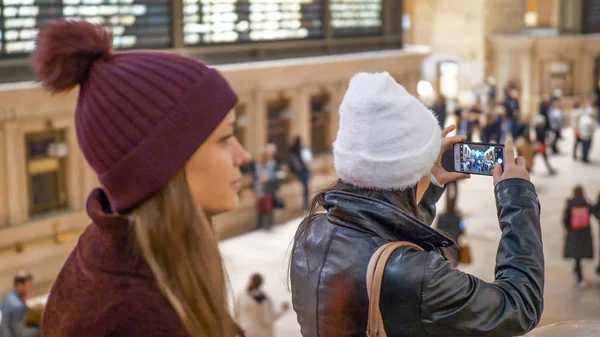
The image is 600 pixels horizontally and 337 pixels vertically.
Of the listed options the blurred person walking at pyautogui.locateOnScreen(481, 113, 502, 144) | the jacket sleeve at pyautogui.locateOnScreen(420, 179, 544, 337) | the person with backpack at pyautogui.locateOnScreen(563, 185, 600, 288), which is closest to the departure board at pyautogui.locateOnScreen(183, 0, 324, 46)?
the blurred person walking at pyautogui.locateOnScreen(481, 113, 502, 144)

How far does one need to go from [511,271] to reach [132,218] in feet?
A: 3.41

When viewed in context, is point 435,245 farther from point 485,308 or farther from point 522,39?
point 522,39

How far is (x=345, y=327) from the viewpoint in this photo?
2541 millimetres

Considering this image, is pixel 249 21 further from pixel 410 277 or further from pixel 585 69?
pixel 410 277

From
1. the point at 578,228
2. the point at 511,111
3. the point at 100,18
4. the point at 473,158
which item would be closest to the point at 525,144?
the point at 511,111

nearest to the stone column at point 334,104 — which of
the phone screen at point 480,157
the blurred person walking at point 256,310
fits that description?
the blurred person walking at point 256,310

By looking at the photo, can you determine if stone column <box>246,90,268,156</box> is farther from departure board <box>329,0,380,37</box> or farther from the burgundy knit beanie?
the burgundy knit beanie

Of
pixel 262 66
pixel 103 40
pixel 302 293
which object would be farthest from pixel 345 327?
pixel 262 66

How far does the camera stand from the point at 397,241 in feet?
8.20

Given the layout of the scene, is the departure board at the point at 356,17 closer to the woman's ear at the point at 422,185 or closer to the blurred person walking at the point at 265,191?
the blurred person walking at the point at 265,191

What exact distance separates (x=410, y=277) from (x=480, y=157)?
0.56m

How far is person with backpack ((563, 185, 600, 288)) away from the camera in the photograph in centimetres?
1244

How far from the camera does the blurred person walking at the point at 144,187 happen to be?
1911 mm

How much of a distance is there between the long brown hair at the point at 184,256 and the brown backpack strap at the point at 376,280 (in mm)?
499
